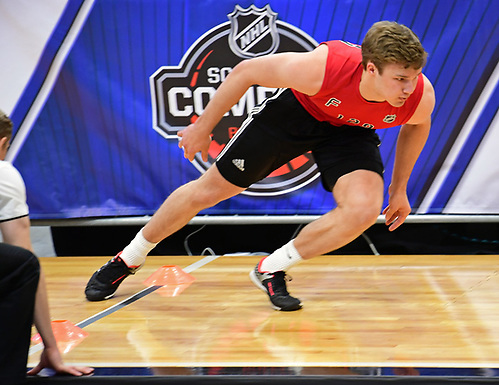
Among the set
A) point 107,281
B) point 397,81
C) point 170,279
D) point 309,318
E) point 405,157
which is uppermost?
point 397,81

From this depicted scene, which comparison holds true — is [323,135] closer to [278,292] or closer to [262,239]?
[278,292]

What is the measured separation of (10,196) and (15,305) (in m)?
0.33

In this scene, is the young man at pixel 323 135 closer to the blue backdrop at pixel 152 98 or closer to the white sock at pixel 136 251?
the white sock at pixel 136 251

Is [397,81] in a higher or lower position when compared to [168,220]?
higher

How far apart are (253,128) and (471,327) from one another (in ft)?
3.64

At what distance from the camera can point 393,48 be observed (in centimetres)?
203

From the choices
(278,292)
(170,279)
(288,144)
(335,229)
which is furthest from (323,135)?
(170,279)

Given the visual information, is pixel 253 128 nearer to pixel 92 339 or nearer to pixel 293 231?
pixel 92 339

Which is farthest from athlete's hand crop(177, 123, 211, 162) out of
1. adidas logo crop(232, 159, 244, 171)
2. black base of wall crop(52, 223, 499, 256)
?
black base of wall crop(52, 223, 499, 256)

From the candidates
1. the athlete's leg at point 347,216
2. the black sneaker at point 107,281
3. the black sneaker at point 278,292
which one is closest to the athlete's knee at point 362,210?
the athlete's leg at point 347,216

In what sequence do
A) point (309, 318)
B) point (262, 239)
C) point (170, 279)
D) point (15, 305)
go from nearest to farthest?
point (15, 305), point (309, 318), point (170, 279), point (262, 239)

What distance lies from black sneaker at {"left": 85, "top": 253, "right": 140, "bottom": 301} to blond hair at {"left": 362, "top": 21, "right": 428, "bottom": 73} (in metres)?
1.36

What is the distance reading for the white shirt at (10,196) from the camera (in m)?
1.69

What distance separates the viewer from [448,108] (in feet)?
10.7
